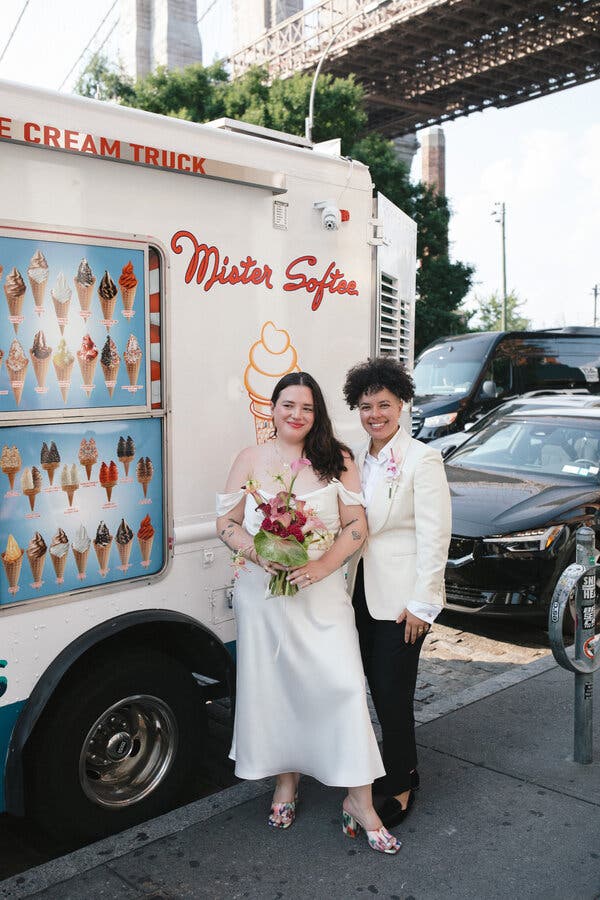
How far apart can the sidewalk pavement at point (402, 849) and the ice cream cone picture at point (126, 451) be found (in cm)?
148

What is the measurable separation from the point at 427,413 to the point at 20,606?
40.9ft

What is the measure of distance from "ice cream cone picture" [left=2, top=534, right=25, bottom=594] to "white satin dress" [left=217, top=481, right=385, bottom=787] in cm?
81

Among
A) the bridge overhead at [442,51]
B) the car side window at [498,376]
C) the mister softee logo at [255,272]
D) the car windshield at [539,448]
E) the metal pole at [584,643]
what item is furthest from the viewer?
the bridge overhead at [442,51]

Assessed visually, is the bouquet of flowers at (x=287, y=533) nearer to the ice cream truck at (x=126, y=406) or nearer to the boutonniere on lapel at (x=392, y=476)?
the boutonniere on lapel at (x=392, y=476)

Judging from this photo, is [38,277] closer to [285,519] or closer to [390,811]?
[285,519]

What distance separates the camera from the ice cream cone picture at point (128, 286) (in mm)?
3357

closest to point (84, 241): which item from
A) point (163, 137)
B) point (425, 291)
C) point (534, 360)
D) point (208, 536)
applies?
point (163, 137)

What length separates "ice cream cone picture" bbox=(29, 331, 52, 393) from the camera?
10.2ft

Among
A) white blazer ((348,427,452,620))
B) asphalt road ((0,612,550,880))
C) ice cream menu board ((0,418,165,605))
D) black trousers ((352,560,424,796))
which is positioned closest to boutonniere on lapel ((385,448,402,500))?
white blazer ((348,427,452,620))

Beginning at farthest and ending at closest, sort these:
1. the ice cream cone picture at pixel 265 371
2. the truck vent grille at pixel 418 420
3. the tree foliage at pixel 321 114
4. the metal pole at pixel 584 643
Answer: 1. the tree foliage at pixel 321 114
2. the truck vent grille at pixel 418 420
3. the metal pole at pixel 584 643
4. the ice cream cone picture at pixel 265 371

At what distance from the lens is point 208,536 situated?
3.74 metres

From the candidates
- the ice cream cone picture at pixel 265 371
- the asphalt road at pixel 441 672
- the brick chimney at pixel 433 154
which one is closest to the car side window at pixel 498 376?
the asphalt road at pixel 441 672

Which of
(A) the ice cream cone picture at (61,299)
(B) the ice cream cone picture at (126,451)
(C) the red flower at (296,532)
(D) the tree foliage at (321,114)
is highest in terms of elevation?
(D) the tree foliage at (321,114)

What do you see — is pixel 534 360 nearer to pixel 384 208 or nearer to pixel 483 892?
pixel 384 208
